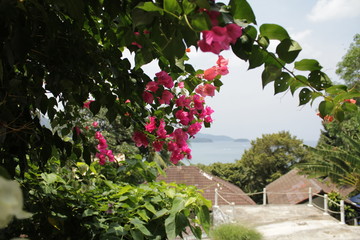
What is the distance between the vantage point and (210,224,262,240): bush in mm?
6145

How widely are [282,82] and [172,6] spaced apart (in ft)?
1.02

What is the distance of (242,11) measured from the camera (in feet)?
1.80

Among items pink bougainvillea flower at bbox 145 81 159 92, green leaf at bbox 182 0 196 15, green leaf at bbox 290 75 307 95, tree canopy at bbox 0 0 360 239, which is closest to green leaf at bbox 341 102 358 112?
tree canopy at bbox 0 0 360 239

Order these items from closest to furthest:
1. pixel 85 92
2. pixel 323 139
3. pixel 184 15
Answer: pixel 184 15 → pixel 85 92 → pixel 323 139

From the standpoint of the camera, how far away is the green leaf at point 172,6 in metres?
0.51

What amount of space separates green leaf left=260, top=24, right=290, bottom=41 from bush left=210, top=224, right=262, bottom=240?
238 inches

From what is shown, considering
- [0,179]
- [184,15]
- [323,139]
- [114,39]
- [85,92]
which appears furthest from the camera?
[323,139]

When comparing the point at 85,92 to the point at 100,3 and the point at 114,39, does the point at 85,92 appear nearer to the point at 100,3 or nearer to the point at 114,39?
the point at 114,39

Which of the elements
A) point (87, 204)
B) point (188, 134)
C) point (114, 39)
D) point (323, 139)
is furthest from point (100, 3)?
point (323, 139)

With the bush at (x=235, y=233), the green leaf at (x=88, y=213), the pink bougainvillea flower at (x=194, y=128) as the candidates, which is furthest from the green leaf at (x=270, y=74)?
the bush at (x=235, y=233)

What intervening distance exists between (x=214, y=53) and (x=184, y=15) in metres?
0.08

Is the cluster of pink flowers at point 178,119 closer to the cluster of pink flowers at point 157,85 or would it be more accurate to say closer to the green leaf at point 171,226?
the cluster of pink flowers at point 157,85

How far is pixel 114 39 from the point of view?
92 centimetres

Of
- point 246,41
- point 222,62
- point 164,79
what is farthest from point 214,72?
point 246,41
